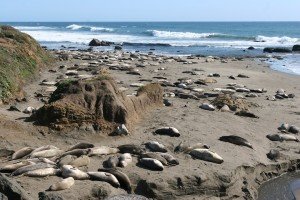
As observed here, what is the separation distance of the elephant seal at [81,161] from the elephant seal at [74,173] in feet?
1.01

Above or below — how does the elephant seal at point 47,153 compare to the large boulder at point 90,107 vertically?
below

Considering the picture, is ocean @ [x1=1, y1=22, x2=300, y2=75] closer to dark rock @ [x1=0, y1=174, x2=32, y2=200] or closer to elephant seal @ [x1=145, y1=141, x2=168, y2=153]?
elephant seal @ [x1=145, y1=141, x2=168, y2=153]

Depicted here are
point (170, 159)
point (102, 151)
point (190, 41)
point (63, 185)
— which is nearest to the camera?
point (63, 185)

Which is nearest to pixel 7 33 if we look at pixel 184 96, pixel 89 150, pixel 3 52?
pixel 3 52

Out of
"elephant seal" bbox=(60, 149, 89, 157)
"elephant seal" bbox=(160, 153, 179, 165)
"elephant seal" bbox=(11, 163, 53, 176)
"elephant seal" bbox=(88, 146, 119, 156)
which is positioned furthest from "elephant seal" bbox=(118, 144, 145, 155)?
"elephant seal" bbox=(11, 163, 53, 176)

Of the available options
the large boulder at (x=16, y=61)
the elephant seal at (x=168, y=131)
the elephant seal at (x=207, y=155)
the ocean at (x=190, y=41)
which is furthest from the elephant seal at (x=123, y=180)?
the ocean at (x=190, y=41)

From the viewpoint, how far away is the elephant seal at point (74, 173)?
5.64 meters

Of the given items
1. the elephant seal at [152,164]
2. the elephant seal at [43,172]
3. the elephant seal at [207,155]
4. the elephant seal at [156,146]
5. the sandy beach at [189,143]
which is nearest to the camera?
the elephant seal at [43,172]

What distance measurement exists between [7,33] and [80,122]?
1020 centimetres

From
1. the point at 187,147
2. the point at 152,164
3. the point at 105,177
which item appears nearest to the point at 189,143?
the point at 187,147

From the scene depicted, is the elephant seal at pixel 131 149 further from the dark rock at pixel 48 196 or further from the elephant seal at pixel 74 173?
the dark rock at pixel 48 196

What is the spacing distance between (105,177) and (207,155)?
5.90 ft

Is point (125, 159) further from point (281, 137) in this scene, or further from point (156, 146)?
point (281, 137)

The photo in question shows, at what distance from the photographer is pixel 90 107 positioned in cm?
821
